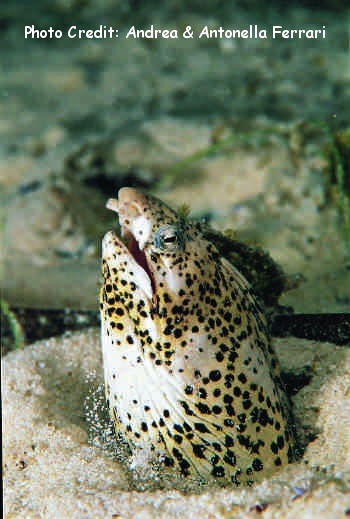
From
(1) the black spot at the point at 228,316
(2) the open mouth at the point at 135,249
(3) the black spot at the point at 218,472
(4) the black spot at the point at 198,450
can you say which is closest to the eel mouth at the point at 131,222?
(2) the open mouth at the point at 135,249

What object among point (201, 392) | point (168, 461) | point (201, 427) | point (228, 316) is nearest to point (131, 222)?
point (228, 316)

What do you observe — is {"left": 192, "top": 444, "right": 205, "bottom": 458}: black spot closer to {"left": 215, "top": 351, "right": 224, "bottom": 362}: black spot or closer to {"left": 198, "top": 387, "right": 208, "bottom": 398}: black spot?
{"left": 198, "top": 387, "right": 208, "bottom": 398}: black spot

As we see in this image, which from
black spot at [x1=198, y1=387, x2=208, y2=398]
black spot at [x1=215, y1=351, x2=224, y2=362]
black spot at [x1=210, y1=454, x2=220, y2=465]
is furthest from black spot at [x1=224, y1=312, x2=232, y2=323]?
black spot at [x1=210, y1=454, x2=220, y2=465]

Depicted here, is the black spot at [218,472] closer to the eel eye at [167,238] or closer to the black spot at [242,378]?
the black spot at [242,378]

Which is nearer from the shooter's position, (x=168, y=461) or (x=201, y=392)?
(x=201, y=392)

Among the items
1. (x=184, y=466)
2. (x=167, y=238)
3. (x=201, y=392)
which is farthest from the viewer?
(x=184, y=466)

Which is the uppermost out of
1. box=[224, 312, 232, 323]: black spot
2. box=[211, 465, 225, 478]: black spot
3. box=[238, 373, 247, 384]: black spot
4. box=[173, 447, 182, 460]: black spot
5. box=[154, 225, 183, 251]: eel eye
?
box=[154, 225, 183, 251]: eel eye

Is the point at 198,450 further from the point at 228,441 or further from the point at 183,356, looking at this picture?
the point at 183,356

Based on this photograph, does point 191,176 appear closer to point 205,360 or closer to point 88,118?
point 88,118
